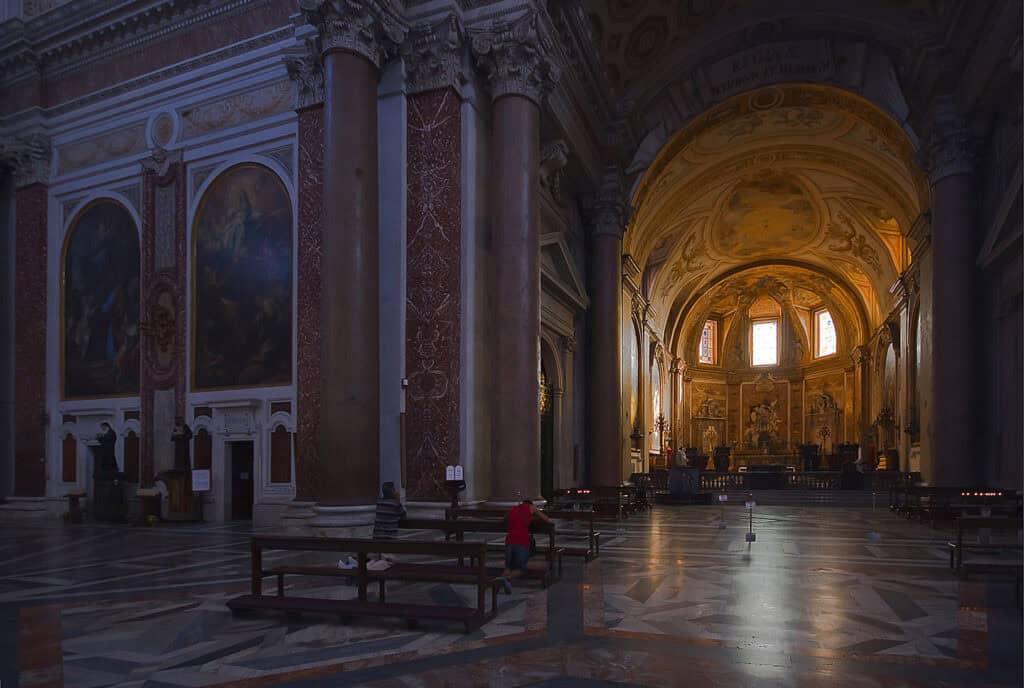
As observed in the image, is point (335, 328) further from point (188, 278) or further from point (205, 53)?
point (205, 53)

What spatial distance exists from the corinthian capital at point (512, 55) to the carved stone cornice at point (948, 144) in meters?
11.0

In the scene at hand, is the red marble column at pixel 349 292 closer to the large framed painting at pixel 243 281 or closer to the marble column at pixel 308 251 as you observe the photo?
the marble column at pixel 308 251

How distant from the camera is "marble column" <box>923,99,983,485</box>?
1903 centimetres

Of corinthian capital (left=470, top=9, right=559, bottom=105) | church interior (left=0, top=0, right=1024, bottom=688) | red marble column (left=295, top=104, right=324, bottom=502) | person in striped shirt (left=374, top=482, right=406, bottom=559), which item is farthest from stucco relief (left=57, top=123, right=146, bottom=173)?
person in striped shirt (left=374, top=482, right=406, bottom=559)

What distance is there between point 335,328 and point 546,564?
20.3 feet

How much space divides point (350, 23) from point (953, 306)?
51.0 feet

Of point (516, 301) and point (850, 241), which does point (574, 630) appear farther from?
point (850, 241)

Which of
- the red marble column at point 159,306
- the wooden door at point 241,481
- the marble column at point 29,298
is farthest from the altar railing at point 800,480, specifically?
the marble column at point 29,298

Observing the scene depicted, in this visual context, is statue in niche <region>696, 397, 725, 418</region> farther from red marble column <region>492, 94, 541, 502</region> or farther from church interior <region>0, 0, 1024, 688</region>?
red marble column <region>492, 94, 541, 502</region>

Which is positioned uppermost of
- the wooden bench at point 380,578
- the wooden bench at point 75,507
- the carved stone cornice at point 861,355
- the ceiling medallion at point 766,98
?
the ceiling medallion at point 766,98

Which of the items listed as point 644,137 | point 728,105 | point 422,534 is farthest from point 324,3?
point 728,105

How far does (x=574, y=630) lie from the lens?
22.0 ft

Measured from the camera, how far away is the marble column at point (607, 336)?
2469cm

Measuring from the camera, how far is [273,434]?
1705cm
